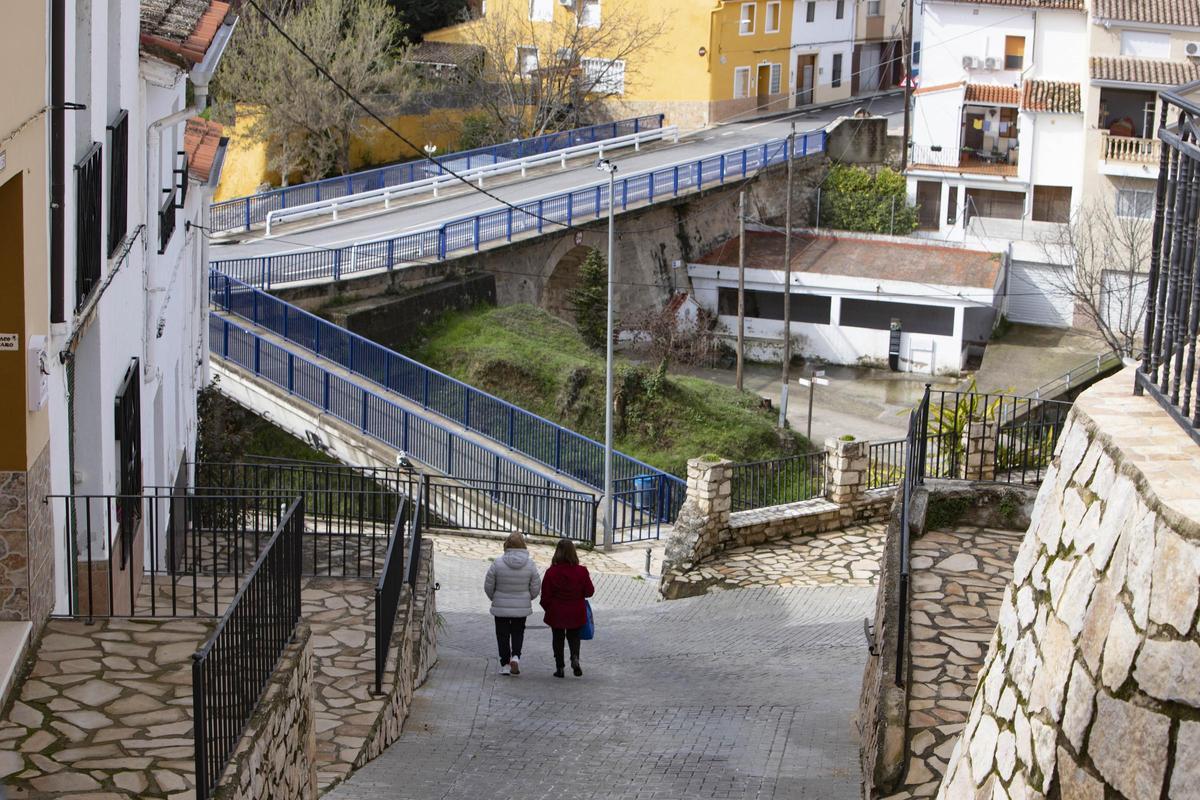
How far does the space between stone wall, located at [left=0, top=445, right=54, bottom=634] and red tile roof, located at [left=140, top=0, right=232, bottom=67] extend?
5635 mm

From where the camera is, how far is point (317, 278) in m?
33.2

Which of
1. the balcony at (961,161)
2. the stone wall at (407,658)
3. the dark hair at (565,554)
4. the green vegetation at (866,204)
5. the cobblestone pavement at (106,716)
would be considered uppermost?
the balcony at (961,161)

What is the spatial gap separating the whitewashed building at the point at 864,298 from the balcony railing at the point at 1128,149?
4.65 meters

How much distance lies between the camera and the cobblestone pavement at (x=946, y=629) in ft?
26.7

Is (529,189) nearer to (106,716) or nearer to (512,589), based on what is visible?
(512,589)

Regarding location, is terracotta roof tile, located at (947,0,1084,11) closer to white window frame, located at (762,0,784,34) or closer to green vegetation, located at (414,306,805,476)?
white window frame, located at (762,0,784,34)

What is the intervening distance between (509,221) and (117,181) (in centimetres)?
2843

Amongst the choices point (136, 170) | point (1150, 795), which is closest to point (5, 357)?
point (136, 170)

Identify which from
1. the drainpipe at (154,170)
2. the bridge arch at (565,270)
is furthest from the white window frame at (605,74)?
the drainpipe at (154,170)

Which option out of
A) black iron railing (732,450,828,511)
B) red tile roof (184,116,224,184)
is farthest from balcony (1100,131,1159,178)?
red tile roof (184,116,224,184)

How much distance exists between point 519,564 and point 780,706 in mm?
2316

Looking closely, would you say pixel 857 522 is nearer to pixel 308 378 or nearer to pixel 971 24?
pixel 308 378

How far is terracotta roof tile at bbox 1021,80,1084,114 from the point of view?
4662 cm

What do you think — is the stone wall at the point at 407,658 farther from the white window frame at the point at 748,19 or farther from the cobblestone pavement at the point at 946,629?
the white window frame at the point at 748,19
